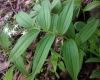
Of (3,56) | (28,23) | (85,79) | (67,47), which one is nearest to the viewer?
(67,47)

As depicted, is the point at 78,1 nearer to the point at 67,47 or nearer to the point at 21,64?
the point at 67,47

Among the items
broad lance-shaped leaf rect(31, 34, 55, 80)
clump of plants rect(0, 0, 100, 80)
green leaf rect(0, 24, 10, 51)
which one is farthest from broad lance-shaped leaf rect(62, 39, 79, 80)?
green leaf rect(0, 24, 10, 51)

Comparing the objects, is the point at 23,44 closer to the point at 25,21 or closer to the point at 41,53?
the point at 41,53

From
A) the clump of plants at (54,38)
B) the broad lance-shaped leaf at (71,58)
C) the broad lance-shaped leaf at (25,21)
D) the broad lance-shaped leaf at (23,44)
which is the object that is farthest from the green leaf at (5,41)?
the broad lance-shaped leaf at (71,58)

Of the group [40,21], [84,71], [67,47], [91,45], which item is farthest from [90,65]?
[40,21]

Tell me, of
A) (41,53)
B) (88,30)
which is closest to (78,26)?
(88,30)
